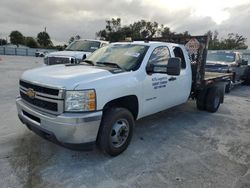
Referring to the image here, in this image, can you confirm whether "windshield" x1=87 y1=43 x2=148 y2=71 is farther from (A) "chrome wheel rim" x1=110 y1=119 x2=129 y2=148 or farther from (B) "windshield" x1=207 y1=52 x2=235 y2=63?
(B) "windshield" x1=207 y1=52 x2=235 y2=63

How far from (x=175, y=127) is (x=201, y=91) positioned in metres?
1.70

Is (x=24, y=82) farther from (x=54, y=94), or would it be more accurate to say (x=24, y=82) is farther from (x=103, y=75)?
(x=103, y=75)

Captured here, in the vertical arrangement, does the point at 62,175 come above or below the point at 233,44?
below

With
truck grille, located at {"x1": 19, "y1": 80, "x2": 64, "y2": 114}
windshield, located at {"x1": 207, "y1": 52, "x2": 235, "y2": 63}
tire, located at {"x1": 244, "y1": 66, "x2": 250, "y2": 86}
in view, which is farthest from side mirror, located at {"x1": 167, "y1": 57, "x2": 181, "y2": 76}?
tire, located at {"x1": 244, "y1": 66, "x2": 250, "y2": 86}

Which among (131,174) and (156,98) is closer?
(131,174)

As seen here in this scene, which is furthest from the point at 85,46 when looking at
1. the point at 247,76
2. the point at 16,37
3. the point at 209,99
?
the point at 16,37

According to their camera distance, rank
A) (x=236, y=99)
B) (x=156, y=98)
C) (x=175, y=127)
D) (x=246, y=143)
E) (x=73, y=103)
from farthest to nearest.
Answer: (x=236, y=99)
(x=175, y=127)
(x=246, y=143)
(x=156, y=98)
(x=73, y=103)

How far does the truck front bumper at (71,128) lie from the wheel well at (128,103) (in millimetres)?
506

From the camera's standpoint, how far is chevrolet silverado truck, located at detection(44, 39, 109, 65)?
8.49 m

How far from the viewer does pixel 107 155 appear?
3609mm

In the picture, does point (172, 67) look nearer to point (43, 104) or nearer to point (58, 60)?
point (43, 104)

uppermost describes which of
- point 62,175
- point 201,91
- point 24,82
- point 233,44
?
point 233,44

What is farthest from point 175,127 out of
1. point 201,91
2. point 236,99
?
point 236,99

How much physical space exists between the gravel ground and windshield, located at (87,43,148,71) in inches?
59.2
